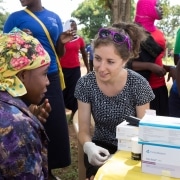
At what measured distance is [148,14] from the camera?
3205mm

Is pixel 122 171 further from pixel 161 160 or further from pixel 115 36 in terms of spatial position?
pixel 115 36

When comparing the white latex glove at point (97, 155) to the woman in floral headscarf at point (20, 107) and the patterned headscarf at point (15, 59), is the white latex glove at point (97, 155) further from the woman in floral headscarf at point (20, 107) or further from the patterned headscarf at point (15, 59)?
the patterned headscarf at point (15, 59)

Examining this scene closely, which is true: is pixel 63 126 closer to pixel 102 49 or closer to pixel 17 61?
pixel 102 49

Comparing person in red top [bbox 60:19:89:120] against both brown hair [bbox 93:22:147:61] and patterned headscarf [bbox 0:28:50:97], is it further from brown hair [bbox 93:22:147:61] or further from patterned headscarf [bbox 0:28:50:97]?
patterned headscarf [bbox 0:28:50:97]

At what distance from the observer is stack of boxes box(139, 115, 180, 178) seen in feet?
4.56

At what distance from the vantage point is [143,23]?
3197 mm

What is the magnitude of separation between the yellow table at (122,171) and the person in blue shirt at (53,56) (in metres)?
1.39

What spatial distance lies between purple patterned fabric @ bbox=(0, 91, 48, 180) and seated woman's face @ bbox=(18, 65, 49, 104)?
0.58 feet

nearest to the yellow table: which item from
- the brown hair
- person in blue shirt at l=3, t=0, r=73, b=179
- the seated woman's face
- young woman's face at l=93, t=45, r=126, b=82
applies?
the seated woman's face

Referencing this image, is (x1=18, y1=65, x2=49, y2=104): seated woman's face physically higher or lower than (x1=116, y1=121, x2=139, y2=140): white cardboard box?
higher

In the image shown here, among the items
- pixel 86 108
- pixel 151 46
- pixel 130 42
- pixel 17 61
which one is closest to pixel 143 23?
pixel 151 46

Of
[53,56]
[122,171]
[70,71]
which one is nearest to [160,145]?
[122,171]

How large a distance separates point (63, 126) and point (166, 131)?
1.75 metres

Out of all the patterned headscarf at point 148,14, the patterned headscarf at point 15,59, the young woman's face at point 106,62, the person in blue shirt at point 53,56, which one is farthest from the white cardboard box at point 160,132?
the patterned headscarf at point 148,14
